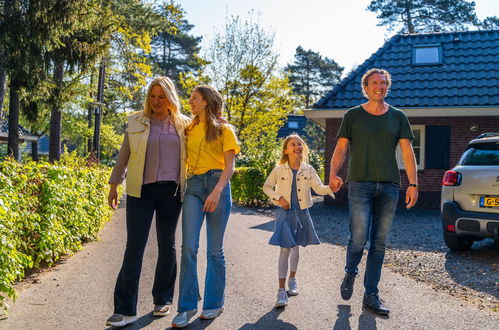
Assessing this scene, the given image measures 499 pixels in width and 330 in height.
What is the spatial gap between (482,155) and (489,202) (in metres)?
0.70

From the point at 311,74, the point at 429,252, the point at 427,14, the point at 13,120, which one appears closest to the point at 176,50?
the point at 311,74

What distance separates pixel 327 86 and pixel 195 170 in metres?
52.9

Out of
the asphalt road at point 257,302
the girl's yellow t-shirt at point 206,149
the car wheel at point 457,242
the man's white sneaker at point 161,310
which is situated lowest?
the asphalt road at point 257,302

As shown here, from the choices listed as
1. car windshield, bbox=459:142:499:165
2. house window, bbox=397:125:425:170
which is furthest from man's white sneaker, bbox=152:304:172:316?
house window, bbox=397:125:425:170

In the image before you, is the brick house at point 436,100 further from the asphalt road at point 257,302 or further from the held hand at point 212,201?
the held hand at point 212,201

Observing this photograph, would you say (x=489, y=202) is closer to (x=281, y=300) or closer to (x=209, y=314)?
(x=281, y=300)

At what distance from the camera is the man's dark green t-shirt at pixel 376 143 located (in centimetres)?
460

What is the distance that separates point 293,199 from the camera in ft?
17.2

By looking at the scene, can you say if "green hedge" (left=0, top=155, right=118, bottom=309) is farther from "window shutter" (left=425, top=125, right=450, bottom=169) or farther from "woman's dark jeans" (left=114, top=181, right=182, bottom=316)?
"window shutter" (left=425, top=125, right=450, bottom=169)

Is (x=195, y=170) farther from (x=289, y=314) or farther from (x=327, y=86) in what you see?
(x=327, y=86)

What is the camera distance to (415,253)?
7.96m

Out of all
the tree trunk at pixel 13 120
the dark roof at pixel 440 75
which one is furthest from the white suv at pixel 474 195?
the tree trunk at pixel 13 120

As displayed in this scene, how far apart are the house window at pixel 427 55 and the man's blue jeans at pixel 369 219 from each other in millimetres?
13584

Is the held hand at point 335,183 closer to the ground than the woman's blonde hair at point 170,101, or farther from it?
closer to the ground
